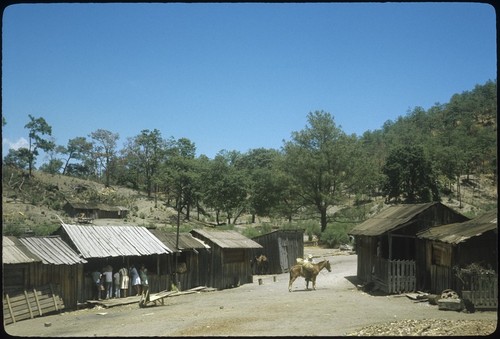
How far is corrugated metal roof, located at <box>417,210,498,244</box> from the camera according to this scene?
60.2 ft

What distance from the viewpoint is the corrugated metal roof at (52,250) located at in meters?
19.9

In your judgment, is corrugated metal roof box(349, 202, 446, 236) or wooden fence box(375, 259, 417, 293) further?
corrugated metal roof box(349, 202, 446, 236)

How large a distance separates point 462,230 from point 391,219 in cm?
628

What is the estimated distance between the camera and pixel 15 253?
1880 centimetres

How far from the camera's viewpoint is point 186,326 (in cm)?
1534

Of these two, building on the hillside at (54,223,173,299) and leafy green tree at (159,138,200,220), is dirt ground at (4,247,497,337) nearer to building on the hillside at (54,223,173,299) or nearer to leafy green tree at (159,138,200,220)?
building on the hillside at (54,223,173,299)

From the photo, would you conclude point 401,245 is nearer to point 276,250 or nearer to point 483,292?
point 483,292

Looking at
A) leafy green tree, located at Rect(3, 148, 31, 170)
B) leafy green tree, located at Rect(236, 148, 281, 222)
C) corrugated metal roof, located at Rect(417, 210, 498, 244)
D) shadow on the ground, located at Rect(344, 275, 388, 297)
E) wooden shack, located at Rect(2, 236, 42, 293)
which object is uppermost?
leafy green tree, located at Rect(3, 148, 31, 170)

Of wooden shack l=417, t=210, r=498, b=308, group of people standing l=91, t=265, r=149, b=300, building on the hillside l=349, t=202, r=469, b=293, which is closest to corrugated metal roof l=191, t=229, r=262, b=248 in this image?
group of people standing l=91, t=265, r=149, b=300

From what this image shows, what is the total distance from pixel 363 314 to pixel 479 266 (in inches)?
207

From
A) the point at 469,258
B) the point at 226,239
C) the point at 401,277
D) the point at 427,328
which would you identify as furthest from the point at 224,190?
the point at 427,328

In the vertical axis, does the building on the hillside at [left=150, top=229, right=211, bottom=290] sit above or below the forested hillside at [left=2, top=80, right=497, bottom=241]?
below

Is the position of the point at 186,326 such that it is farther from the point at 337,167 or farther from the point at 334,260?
the point at 337,167

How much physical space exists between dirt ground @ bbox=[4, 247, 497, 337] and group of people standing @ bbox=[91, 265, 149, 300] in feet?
4.31
